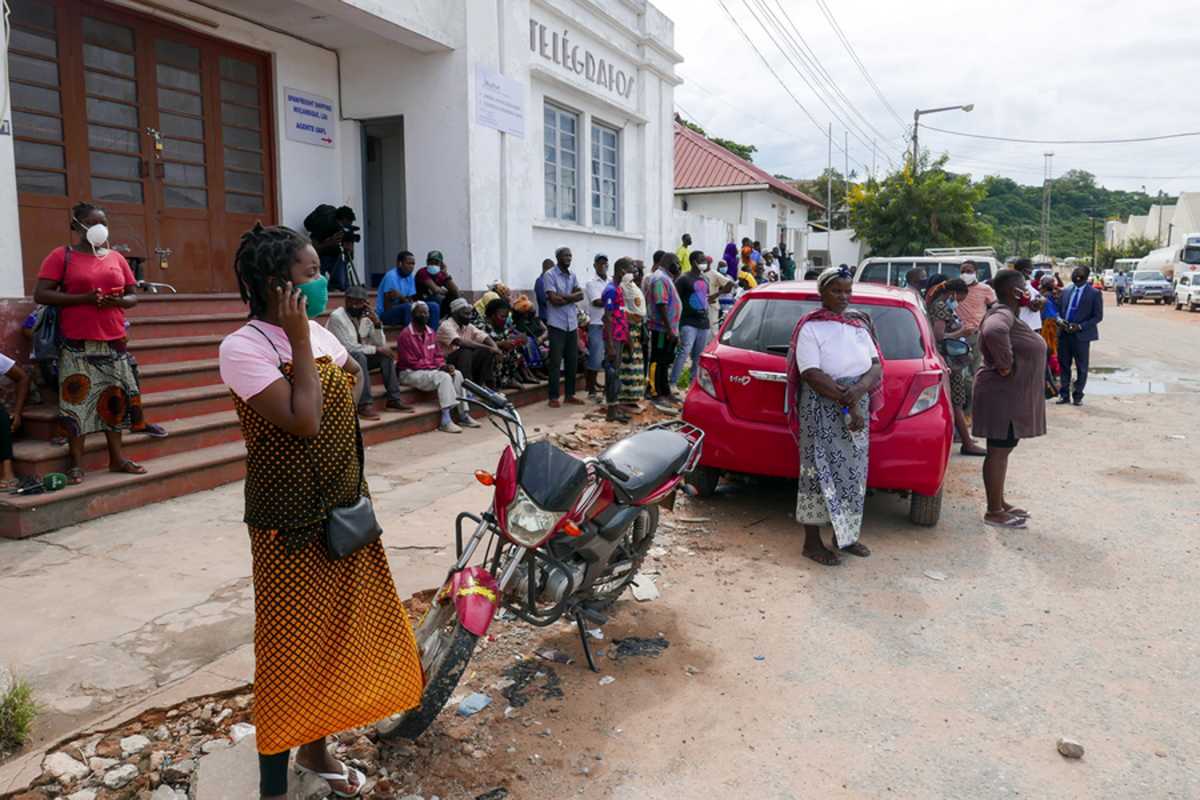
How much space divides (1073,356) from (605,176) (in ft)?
24.6

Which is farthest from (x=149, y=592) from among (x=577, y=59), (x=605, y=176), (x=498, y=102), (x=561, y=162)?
(x=605, y=176)

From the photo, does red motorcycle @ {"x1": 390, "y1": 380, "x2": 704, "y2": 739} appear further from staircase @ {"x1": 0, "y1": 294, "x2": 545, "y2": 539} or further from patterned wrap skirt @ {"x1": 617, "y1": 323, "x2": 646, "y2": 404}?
patterned wrap skirt @ {"x1": 617, "y1": 323, "x2": 646, "y2": 404}

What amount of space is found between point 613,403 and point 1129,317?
89.8ft

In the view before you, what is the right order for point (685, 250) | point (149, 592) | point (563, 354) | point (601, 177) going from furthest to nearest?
point (685, 250)
point (601, 177)
point (563, 354)
point (149, 592)

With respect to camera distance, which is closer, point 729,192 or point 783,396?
point 783,396

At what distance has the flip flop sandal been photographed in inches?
106

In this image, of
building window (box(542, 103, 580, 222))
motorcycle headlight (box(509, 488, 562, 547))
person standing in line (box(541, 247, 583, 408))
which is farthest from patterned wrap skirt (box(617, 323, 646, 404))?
motorcycle headlight (box(509, 488, 562, 547))

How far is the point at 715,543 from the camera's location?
17.9 feet

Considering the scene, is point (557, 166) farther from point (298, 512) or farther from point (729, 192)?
point (729, 192)

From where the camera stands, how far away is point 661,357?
33.8 ft

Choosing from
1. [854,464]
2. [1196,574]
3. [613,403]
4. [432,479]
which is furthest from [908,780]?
[613,403]

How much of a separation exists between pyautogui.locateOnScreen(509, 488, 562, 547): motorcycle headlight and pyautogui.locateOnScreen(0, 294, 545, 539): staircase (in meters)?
3.44

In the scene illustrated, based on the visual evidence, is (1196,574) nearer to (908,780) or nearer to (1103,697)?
(1103,697)

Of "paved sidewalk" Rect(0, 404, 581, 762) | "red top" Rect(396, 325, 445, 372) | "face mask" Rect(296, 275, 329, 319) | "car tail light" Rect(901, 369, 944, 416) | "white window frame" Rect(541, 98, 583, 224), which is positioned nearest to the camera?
"face mask" Rect(296, 275, 329, 319)
